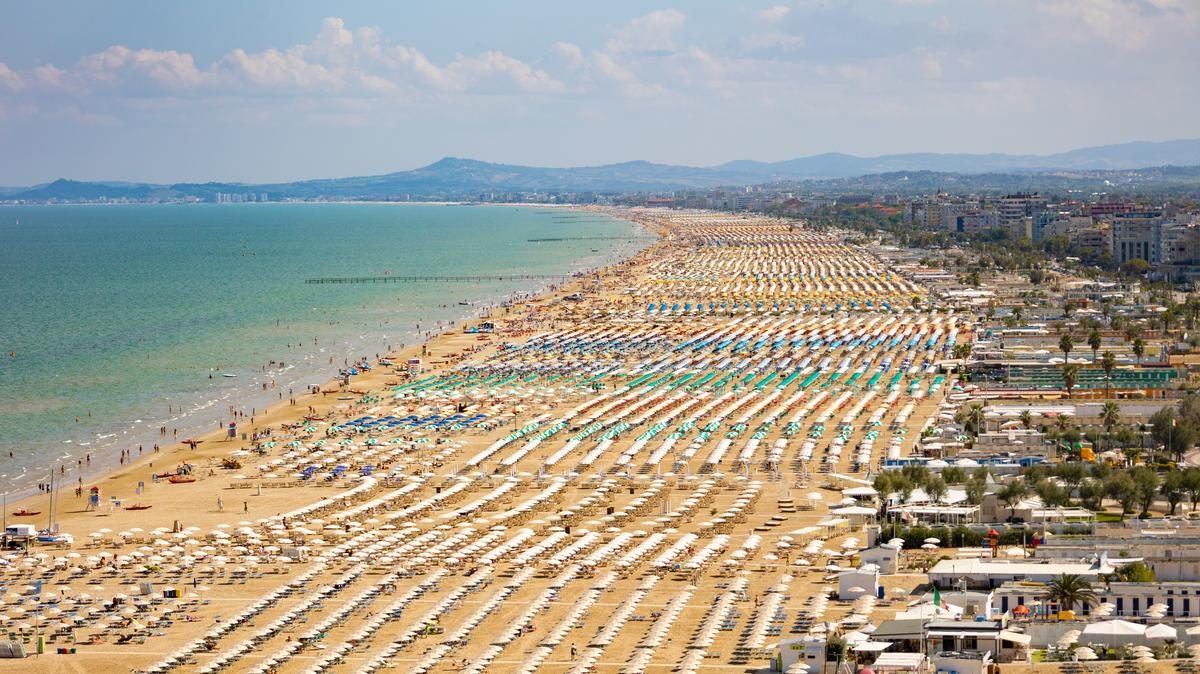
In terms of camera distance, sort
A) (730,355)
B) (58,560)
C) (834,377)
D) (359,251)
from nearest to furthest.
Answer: (58,560)
(834,377)
(730,355)
(359,251)

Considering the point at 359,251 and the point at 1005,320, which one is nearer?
the point at 1005,320

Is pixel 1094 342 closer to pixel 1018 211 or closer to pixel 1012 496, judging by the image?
pixel 1012 496

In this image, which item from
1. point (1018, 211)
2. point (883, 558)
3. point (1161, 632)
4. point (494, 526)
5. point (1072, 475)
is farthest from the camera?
point (1018, 211)

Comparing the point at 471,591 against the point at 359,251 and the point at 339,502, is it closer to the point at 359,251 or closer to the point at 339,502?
the point at 339,502

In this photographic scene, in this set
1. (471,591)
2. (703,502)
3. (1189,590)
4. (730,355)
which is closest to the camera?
(1189,590)

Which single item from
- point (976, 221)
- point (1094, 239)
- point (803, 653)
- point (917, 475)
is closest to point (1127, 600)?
point (803, 653)

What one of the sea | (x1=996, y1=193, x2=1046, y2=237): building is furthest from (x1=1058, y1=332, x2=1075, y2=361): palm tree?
(x1=996, y1=193, x2=1046, y2=237): building

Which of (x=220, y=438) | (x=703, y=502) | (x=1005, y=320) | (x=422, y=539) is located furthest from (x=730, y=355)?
(x=422, y=539)
